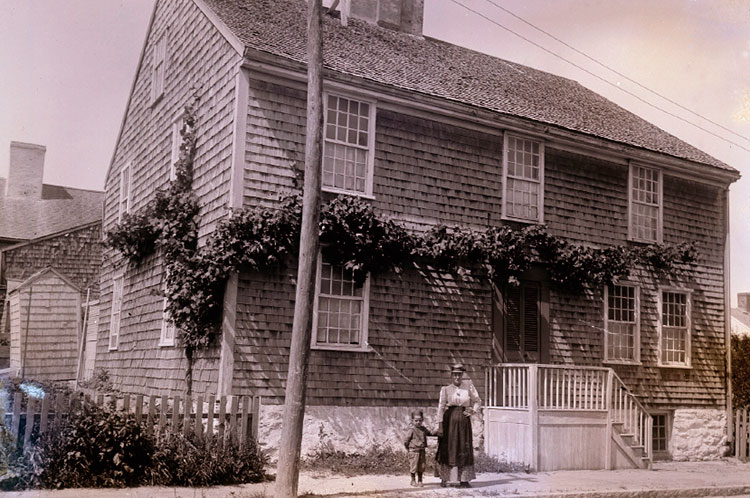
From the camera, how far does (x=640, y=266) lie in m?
19.1

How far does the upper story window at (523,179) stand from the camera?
56.3 ft

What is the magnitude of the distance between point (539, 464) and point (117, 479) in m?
7.68

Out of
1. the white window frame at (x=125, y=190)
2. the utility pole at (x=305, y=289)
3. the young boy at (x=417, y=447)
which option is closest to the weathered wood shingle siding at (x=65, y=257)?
the white window frame at (x=125, y=190)

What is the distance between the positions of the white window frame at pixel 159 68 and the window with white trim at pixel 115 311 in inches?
179

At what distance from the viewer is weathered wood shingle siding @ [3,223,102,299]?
1130 inches

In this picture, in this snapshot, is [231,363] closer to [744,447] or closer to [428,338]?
[428,338]

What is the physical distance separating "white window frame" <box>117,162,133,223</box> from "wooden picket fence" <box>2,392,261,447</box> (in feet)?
31.2

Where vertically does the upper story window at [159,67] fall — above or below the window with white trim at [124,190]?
above

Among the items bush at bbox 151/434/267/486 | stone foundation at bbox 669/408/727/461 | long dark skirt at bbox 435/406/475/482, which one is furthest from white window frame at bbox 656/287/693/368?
bush at bbox 151/434/267/486

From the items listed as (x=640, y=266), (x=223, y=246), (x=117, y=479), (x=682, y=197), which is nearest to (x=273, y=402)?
(x=223, y=246)

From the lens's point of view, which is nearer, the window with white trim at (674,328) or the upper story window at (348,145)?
the upper story window at (348,145)

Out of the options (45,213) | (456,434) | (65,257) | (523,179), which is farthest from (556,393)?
(45,213)

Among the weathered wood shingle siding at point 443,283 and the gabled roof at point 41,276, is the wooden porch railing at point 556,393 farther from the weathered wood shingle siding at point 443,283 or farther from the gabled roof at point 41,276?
the gabled roof at point 41,276

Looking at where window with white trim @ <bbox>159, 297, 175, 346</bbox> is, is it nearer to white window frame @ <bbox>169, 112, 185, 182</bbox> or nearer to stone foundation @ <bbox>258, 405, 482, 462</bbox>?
white window frame @ <bbox>169, 112, 185, 182</bbox>
